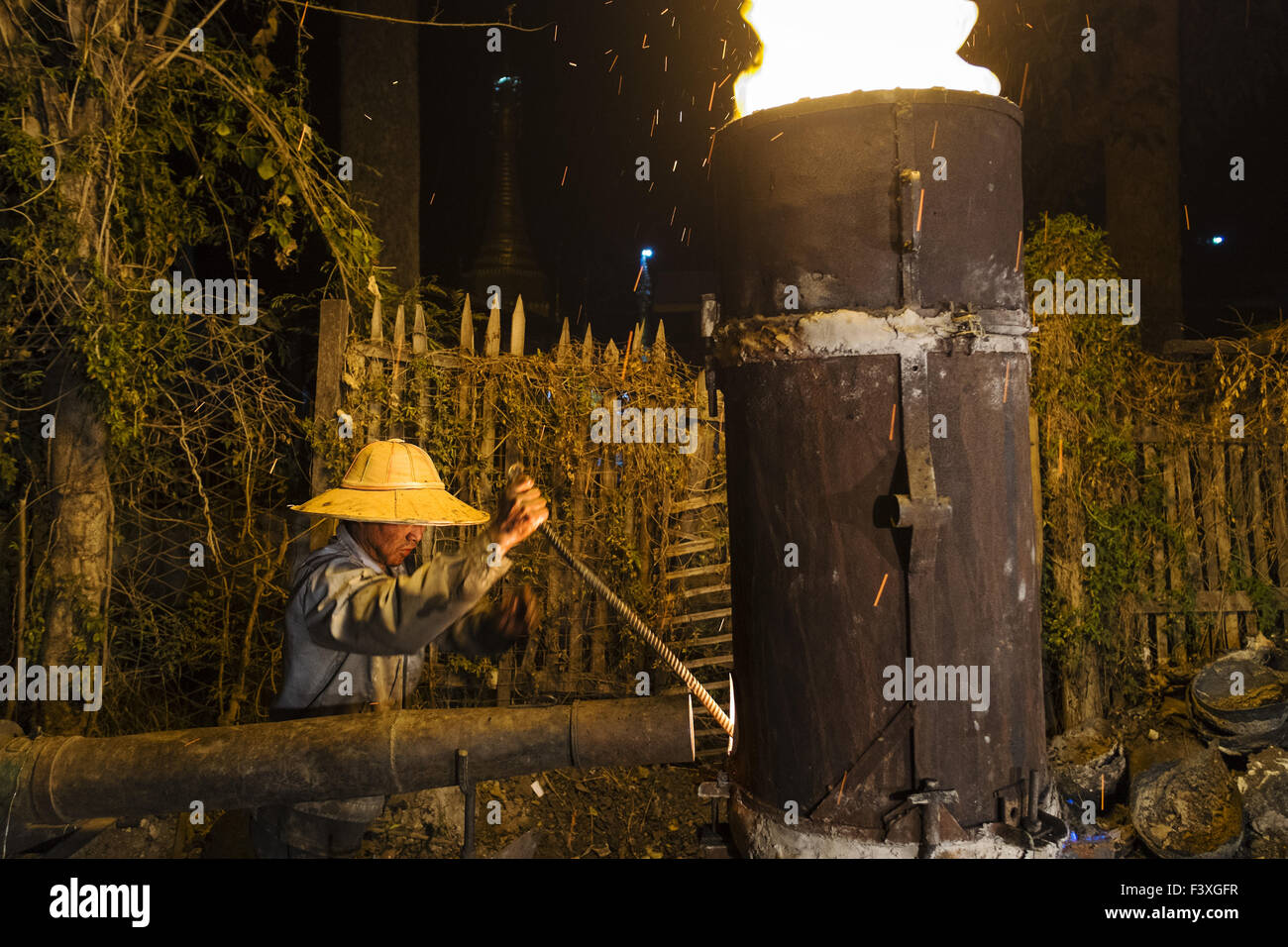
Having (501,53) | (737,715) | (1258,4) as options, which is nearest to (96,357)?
(737,715)

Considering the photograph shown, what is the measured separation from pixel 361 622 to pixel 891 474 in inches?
72.0

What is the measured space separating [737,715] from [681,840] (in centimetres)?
319

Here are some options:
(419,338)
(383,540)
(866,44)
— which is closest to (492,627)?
(383,540)

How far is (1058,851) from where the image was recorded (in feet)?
8.48

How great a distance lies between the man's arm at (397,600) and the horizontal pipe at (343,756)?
0.30 meters

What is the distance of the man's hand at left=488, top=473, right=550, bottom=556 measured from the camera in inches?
118

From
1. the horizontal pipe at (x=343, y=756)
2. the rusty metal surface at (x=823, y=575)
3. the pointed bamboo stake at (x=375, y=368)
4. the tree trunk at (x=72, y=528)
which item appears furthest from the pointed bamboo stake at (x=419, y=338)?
the rusty metal surface at (x=823, y=575)

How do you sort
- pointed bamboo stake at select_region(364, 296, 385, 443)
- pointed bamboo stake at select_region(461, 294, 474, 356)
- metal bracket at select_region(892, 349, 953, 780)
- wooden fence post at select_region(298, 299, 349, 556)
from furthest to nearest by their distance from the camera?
1. pointed bamboo stake at select_region(461, 294, 474, 356)
2. pointed bamboo stake at select_region(364, 296, 385, 443)
3. wooden fence post at select_region(298, 299, 349, 556)
4. metal bracket at select_region(892, 349, 953, 780)

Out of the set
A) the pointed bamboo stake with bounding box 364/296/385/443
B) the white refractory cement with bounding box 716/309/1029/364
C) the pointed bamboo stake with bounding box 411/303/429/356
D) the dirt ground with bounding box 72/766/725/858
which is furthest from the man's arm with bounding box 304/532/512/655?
the pointed bamboo stake with bounding box 411/303/429/356

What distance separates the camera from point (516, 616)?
12.0 feet

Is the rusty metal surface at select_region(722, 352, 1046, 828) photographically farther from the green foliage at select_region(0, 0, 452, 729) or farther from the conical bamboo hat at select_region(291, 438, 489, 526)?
the green foliage at select_region(0, 0, 452, 729)

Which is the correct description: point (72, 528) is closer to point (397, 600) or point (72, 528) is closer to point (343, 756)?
point (397, 600)

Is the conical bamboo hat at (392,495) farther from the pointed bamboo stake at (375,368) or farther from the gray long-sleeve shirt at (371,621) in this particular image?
the pointed bamboo stake at (375,368)

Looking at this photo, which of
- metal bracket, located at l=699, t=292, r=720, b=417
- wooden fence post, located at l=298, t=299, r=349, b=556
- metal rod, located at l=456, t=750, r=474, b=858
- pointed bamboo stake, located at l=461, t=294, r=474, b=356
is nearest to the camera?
metal rod, located at l=456, t=750, r=474, b=858
